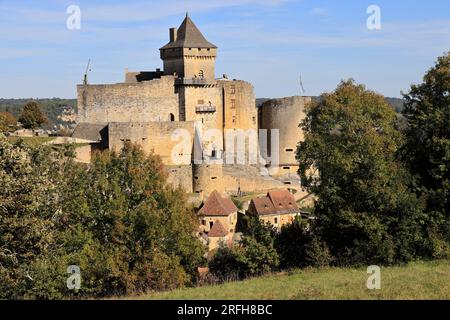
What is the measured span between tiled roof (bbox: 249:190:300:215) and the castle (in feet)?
9.15

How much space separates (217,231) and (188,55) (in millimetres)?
15000

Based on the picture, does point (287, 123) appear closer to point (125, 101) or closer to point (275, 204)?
point (275, 204)

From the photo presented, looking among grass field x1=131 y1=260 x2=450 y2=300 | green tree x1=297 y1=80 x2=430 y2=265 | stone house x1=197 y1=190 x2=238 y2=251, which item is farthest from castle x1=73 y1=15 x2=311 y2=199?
grass field x1=131 y1=260 x2=450 y2=300

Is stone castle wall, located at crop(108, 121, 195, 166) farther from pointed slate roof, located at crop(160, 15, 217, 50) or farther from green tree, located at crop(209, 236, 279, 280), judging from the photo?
green tree, located at crop(209, 236, 279, 280)

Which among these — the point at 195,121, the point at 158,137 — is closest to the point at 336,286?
the point at 158,137

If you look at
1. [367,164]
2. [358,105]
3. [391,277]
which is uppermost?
[358,105]

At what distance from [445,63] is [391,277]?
28.0 ft

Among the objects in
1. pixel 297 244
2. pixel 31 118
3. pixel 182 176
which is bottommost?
pixel 297 244

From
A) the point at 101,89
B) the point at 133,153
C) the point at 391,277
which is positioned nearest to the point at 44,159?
the point at 133,153

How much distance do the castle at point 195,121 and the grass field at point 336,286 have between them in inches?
855

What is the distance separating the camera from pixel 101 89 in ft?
140

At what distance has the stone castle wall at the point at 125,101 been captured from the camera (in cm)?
4284

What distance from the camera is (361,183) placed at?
21391mm

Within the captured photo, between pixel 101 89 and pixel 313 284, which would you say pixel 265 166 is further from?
pixel 313 284
